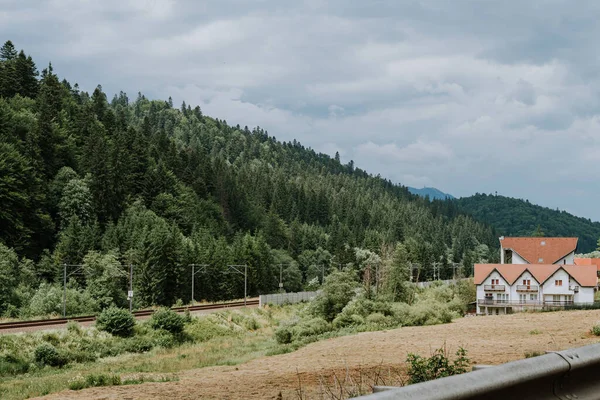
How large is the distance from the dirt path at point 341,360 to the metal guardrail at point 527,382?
14.3ft

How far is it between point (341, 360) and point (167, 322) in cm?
2884

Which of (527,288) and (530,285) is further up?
(530,285)

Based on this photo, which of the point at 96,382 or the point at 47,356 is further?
the point at 47,356

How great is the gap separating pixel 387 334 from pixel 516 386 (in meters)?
27.0

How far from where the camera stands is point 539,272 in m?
74.1

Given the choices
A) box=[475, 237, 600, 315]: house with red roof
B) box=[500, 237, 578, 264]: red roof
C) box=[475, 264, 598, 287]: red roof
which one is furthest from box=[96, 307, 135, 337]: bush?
box=[500, 237, 578, 264]: red roof

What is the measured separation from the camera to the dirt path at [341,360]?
13367 mm

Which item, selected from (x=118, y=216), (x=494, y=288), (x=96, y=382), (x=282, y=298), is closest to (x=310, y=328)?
(x=96, y=382)

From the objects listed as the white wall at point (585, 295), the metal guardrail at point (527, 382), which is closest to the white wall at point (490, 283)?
the white wall at point (585, 295)

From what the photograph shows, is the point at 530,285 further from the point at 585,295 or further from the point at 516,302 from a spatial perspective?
the point at 585,295

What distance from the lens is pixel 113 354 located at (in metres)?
39.7

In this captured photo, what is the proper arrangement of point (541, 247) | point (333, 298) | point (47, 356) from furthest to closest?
1. point (541, 247)
2. point (333, 298)
3. point (47, 356)

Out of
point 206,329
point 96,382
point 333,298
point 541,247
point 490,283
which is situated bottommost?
point 206,329

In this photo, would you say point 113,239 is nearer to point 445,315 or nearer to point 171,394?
point 445,315
